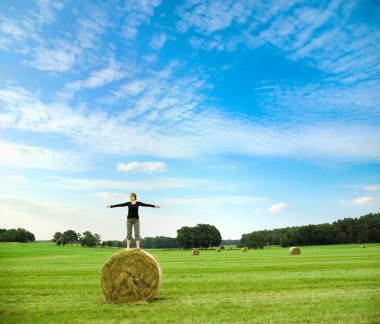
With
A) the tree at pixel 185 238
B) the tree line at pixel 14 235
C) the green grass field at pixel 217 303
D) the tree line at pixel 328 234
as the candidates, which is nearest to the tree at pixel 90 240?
the tree line at pixel 14 235

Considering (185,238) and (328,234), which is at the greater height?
(185,238)

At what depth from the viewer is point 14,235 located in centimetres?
16562

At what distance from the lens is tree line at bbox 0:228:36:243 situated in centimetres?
16350

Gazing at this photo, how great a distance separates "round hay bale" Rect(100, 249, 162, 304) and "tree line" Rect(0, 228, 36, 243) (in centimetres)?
16674

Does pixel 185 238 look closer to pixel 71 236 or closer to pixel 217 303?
pixel 71 236

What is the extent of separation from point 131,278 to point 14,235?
170 meters

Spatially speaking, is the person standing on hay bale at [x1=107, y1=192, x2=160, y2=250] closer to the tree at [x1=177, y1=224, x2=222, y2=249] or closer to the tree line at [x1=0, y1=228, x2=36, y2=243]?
the tree at [x1=177, y1=224, x2=222, y2=249]

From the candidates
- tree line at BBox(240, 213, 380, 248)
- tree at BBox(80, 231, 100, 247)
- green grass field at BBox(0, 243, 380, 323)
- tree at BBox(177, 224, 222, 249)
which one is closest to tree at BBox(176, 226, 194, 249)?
tree at BBox(177, 224, 222, 249)

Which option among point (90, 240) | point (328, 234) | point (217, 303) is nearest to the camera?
point (217, 303)

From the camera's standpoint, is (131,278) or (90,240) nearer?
(131,278)

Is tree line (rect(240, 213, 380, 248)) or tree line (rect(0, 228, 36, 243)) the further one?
tree line (rect(0, 228, 36, 243))

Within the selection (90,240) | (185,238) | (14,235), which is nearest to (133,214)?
(185,238)

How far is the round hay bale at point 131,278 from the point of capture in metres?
13.8

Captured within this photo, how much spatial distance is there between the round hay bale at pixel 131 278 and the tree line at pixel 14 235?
547ft
